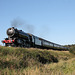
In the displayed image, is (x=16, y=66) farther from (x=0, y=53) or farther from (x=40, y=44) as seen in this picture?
(x=40, y=44)

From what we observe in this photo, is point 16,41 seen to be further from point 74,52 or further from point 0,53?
point 74,52

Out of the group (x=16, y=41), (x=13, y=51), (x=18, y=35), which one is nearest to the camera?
(x=13, y=51)

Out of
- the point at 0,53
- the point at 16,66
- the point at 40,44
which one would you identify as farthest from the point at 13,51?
the point at 40,44

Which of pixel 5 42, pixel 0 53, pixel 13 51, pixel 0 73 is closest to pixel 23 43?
pixel 5 42

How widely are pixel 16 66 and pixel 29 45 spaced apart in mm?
14141

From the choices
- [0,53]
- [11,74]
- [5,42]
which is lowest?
[11,74]

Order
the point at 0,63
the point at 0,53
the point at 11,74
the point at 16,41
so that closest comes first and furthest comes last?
the point at 11,74
the point at 0,63
the point at 0,53
the point at 16,41

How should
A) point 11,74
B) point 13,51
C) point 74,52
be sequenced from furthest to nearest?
1. point 74,52
2. point 13,51
3. point 11,74

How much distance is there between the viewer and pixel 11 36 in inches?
791

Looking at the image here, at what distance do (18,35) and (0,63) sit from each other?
11348mm

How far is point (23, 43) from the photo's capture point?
2100cm

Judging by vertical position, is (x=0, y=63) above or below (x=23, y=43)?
below

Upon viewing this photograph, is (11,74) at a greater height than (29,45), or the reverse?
(29,45)

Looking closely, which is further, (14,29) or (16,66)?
(14,29)
